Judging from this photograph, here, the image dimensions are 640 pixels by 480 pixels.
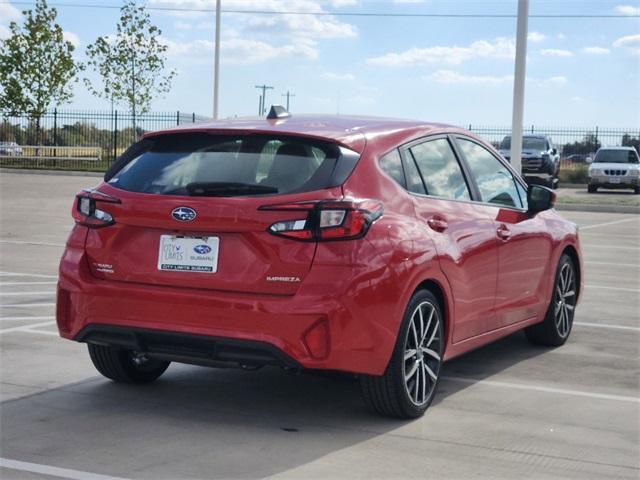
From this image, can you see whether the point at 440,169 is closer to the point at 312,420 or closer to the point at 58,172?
the point at 312,420

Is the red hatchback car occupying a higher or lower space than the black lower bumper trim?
higher

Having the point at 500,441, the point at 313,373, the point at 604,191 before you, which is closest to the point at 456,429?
the point at 500,441

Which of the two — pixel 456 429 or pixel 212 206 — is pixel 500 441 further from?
pixel 212 206

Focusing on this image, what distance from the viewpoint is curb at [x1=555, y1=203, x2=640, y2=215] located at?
1129 inches

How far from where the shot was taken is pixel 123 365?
6.72 m

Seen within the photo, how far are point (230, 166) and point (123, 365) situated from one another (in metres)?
1.59

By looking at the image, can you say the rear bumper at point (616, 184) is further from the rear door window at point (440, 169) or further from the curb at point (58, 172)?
the rear door window at point (440, 169)

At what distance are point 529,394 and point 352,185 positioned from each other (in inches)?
78.4

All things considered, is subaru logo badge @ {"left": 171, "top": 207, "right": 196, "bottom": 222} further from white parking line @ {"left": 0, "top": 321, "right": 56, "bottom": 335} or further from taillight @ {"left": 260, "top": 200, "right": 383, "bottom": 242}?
white parking line @ {"left": 0, "top": 321, "right": 56, "bottom": 335}

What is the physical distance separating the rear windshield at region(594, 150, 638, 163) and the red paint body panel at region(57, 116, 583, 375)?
33.4 meters

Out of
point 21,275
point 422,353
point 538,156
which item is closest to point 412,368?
point 422,353

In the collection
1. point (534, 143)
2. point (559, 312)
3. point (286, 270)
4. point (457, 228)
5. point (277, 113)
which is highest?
point (277, 113)

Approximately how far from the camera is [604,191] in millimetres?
40531

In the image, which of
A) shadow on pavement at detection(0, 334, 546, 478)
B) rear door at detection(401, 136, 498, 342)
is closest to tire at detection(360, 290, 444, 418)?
shadow on pavement at detection(0, 334, 546, 478)
